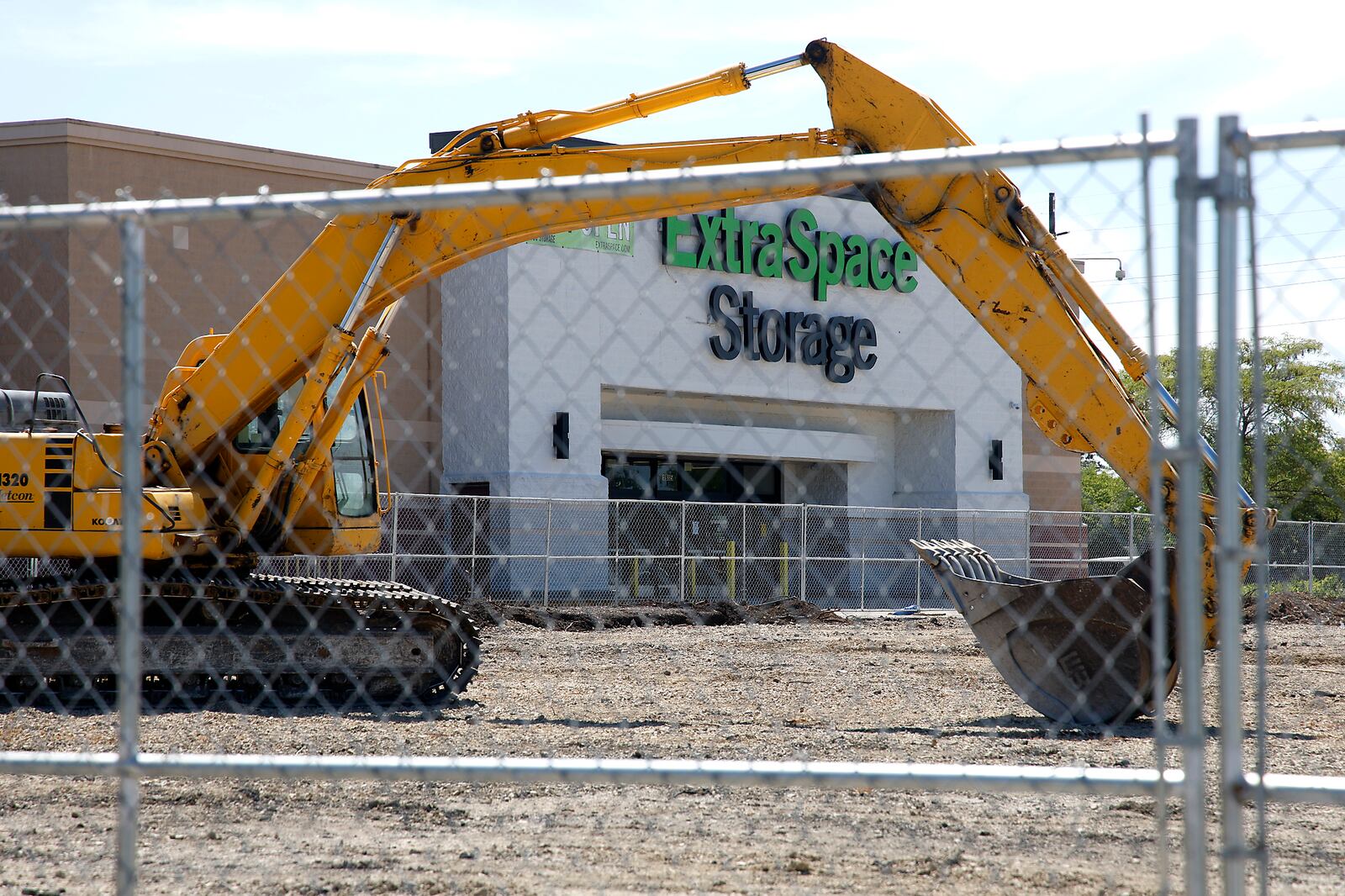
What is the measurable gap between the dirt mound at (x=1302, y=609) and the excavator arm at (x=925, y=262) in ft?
47.1

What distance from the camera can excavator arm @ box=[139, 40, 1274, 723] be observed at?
8.88m

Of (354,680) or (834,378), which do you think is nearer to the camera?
(354,680)

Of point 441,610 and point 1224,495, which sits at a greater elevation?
point 1224,495

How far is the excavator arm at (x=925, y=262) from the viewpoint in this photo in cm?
888

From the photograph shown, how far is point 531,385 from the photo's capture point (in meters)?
24.9

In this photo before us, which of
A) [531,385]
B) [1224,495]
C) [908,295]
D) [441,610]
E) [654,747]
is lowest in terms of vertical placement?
[654,747]

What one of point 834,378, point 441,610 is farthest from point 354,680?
point 834,378

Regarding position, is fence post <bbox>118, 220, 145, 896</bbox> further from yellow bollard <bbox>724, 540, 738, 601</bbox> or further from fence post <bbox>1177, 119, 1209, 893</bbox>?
yellow bollard <bbox>724, 540, 738, 601</bbox>

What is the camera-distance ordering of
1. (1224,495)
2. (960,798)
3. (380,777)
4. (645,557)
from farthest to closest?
(645,557)
(960,798)
(380,777)
(1224,495)

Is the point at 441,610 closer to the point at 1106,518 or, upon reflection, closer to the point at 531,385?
the point at 531,385

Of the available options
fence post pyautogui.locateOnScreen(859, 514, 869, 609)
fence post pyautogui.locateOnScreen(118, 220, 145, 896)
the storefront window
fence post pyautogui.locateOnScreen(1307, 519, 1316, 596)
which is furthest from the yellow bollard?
fence post pyautogui.locateOnScreen(118, 220, 145, 896)

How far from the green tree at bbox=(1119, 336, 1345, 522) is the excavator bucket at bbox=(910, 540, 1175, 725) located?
1.27 metres

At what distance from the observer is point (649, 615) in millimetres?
21141

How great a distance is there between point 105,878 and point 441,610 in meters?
5.50
